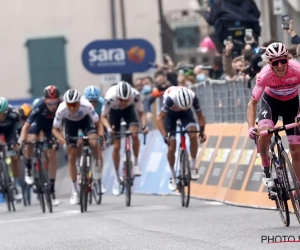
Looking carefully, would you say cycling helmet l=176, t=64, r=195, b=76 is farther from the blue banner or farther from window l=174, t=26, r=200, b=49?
window l=174, t=26, r=200, b=49

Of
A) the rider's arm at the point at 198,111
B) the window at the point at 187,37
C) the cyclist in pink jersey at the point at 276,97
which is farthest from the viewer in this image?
the window at the point at 187,37

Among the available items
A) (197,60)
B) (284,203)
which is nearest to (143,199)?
(284,203)

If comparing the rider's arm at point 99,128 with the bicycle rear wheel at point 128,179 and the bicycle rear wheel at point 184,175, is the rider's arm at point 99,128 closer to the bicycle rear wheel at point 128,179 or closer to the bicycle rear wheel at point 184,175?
the bicycle rear wheel at point 128,179

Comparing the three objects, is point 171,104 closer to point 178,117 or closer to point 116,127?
point 178,117

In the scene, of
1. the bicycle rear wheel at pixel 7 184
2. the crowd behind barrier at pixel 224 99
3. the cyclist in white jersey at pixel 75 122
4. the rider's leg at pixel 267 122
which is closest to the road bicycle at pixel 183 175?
the cyclist in white jersey at pixel 75 122

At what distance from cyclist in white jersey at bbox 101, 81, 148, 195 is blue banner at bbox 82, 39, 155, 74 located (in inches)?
270

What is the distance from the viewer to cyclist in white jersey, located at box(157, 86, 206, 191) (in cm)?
1691

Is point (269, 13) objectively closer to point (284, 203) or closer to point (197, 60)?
point (284, 203)

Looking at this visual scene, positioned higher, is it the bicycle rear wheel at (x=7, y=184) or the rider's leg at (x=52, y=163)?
the rider's leg at (x=52, y=163)

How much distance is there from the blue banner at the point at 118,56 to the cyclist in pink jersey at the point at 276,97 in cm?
1393

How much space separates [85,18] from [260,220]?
2623 cm

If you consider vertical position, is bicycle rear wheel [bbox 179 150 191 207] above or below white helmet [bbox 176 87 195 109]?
below

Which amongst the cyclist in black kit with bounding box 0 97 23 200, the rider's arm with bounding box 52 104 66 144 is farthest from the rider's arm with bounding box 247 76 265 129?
Answer: the cyclist in black kit with bounding box 0 97 23 200

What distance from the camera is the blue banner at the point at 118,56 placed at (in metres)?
26.1
